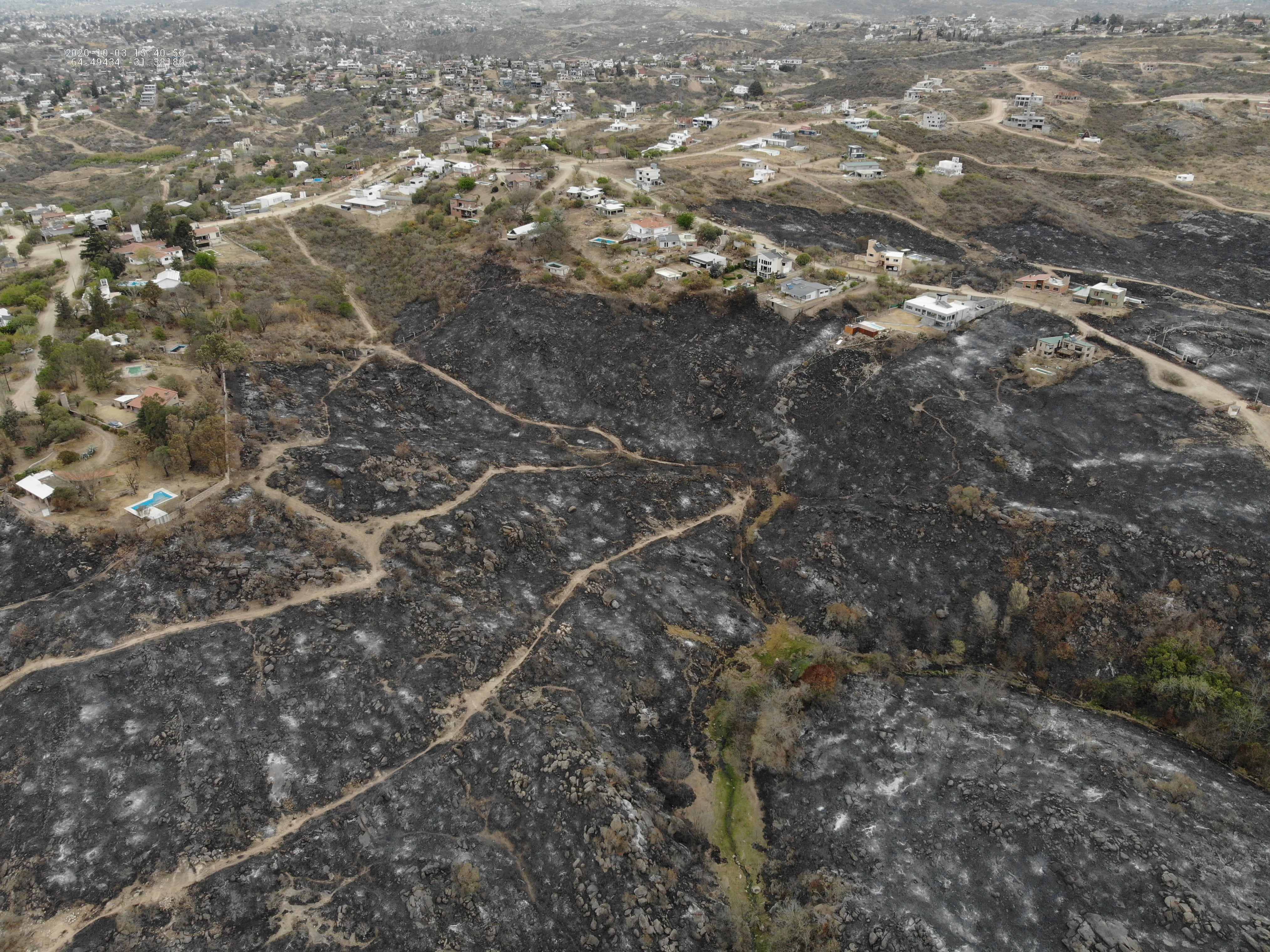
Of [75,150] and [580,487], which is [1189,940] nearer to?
[580,487]

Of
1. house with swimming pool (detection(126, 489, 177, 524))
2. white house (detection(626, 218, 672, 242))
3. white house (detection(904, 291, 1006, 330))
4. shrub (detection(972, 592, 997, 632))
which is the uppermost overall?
white house (detection(626, 218, 672, 242))

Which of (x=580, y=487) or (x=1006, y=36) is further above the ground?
(x=1006, y=36)

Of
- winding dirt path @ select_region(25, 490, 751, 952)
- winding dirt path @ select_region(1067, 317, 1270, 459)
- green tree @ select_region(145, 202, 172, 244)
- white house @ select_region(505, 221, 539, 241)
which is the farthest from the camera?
white house @ select_region(505, 221, 539, 241)

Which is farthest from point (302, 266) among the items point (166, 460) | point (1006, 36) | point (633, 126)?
point (1006, 36)

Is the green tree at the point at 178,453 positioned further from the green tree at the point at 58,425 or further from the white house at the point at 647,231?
the white house at the point at 647,231

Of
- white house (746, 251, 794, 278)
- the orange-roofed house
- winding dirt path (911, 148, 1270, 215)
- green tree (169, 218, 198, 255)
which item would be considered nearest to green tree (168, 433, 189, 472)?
the orange-roofed house

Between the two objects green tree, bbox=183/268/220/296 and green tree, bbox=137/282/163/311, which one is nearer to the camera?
green tree, bbox=137/282/163/311

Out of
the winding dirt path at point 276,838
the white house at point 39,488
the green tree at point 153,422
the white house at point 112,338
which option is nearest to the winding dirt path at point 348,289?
the white house at point 112,338

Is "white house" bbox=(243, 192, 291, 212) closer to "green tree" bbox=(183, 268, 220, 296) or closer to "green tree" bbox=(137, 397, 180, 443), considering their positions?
"green tree" bbox=(183, 268, 220, 296)
